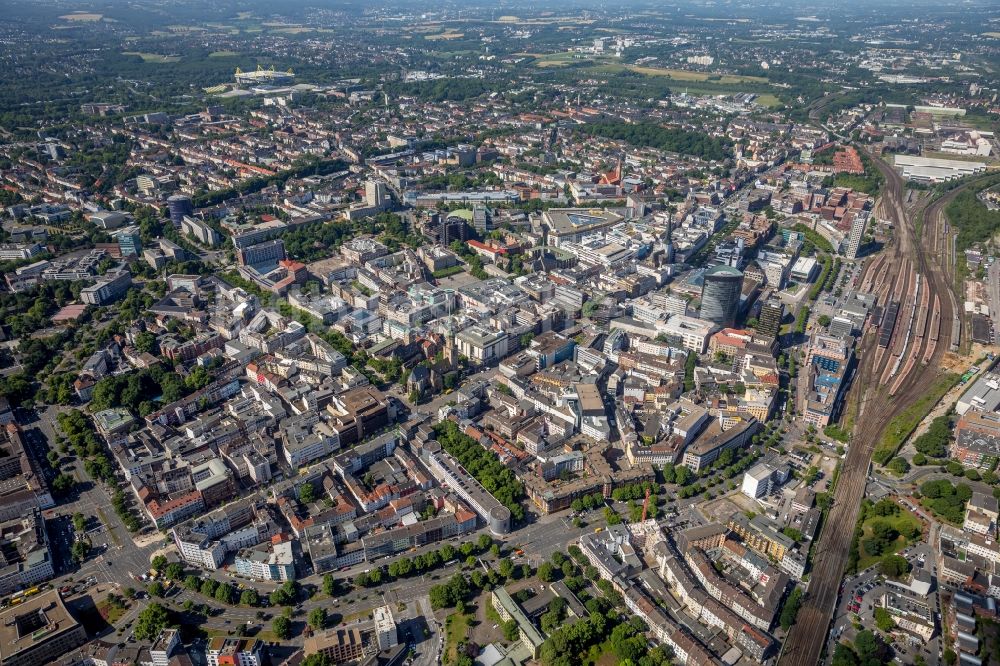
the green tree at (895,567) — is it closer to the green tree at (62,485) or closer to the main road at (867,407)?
the main road at (867,407)

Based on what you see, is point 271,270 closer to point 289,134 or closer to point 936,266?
point 289,134

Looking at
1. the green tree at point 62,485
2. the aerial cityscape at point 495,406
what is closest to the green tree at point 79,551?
the aerial cityscape at point 495,406

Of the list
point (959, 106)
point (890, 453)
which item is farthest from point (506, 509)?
point (959, 106)

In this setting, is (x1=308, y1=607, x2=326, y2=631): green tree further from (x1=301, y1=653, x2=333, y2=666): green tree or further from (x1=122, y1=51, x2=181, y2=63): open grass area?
(x1=122, y1=51, x2=181, y2=63): open grass area

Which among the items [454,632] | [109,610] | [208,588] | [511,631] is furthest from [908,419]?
[109,610]

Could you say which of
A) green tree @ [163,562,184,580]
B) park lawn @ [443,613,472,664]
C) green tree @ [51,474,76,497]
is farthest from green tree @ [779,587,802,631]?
green tree @ [51,474,76,497]
